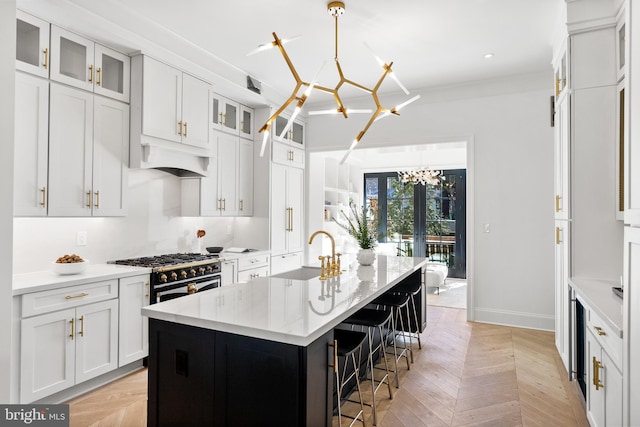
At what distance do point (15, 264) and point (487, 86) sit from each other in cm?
489

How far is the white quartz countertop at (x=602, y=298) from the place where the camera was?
178cm

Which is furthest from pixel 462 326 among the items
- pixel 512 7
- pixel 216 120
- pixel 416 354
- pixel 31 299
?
pixel 31 299

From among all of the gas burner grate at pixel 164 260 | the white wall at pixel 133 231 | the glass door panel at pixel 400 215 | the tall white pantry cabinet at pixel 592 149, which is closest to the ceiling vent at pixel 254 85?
the white wall at pixel 133 231

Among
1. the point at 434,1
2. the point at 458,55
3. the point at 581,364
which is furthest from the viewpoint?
the point at 458,55

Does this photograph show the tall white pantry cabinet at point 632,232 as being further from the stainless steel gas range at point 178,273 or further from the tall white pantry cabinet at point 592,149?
the stainless steel gas range at point 178,273

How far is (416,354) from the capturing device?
354 cm

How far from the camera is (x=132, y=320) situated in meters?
3.02

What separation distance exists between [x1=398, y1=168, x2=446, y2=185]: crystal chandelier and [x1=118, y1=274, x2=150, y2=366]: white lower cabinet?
5479mm

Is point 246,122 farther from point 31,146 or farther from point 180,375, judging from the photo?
point 180,375

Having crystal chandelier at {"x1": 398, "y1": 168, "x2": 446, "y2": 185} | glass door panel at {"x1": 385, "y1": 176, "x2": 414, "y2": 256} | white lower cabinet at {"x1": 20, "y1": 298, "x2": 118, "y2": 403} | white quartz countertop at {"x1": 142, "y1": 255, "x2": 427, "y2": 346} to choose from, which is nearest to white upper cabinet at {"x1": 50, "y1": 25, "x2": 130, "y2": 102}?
white lower cabinet at {"x1": 20, "y1": 298, "x2": 118, "y2": 403}

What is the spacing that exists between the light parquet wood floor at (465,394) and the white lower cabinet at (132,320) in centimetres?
20

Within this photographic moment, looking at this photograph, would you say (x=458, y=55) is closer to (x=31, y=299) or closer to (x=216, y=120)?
(x=216, y=120)

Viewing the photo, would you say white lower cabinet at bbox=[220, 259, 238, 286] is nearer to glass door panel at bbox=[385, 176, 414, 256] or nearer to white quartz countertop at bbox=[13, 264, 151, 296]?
white quartz countertop at bbox=[13, 264, 151, 296]

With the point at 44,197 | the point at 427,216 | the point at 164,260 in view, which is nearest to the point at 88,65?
the point at 44,197
